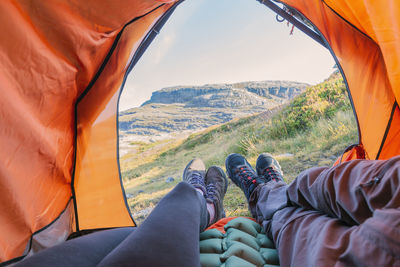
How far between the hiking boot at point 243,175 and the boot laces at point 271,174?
7 cm

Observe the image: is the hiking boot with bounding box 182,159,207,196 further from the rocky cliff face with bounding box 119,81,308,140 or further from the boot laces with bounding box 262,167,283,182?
the rocky cliff face with bounding box 119,81,308,140

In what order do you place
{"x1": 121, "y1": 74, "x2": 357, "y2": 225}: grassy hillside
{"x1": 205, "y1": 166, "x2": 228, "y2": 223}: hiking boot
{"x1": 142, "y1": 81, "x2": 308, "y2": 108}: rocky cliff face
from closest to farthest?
1. {"x1": 205, "y1": 166, "x2": 228, "y2": 223}: hiking boot
2. {"x1": 121, "y1": 74, "x2": 357, "y2": 225}: grassy hillside
3. {"x1": 142, "y1": 81, "x2": 308, "y2": 108}: rocky cliff face

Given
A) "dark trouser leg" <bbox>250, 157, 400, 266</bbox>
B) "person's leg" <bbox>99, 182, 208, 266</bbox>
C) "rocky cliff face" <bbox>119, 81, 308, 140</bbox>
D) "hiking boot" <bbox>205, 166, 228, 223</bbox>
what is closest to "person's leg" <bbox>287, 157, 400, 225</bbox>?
"dark trouser leg" <bbox>250, 157, 400, 266</bbox>

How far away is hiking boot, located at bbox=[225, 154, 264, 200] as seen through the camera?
1.41 m

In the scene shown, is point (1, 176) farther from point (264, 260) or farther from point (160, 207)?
point (264, 260)

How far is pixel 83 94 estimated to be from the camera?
3.17 ft

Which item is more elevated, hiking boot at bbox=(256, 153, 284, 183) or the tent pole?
the tent pole

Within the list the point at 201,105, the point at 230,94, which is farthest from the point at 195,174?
the point at 230,94

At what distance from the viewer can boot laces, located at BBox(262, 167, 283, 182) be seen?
1479mm

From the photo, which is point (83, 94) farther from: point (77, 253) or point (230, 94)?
point (230, 94)

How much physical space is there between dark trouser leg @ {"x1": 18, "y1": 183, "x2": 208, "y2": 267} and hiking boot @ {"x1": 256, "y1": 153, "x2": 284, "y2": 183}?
3.08 ft

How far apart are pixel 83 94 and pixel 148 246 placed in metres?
0.79

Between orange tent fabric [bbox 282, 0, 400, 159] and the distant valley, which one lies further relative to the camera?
the distant valley

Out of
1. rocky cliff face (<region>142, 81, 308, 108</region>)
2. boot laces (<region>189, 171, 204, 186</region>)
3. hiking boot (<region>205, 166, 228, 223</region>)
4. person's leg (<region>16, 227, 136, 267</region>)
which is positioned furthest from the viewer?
rocky cliff face (<region>142, 81, 308, 108</region>)
